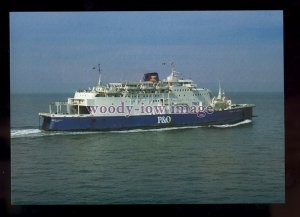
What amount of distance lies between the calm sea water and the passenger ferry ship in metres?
0.11

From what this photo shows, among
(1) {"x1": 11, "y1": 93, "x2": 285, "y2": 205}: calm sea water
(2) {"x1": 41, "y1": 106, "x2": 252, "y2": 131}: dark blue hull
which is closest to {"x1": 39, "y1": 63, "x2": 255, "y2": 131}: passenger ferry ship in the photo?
(2) {"x1": 41, "y1": 106, "x2": 252, "y2": 131}: dark blue hull

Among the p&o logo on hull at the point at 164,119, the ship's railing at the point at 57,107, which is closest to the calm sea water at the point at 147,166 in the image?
the ship's railing at the point at 57,107

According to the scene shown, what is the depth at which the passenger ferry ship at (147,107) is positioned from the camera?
6707 mm

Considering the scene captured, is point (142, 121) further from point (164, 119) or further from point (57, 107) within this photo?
point (57, 107)

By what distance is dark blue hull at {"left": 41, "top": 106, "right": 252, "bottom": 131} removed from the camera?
6734 mm

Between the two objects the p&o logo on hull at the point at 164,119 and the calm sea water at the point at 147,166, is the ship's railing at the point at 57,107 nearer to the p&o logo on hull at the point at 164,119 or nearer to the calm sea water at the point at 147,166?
the calm sea water at the point at 147,166

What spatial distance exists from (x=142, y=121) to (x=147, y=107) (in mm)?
126

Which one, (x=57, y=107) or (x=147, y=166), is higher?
(x=57, y=107)

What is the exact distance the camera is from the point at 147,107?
22.4 feet

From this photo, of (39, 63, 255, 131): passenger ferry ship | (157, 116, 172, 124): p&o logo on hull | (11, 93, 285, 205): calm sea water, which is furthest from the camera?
(157, 116, 172, 124): p&o logo on hull

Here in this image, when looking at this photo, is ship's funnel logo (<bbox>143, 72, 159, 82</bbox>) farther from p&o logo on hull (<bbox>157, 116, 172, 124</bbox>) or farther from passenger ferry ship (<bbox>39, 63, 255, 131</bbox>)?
p&o logo on hull (<bbox>157, 116, 172, 124</bbox>)

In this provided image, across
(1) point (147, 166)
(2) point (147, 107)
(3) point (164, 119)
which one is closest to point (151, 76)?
(2) point (147, 107)

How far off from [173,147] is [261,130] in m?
0.72

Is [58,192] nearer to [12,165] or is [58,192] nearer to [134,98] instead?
[12,165]
